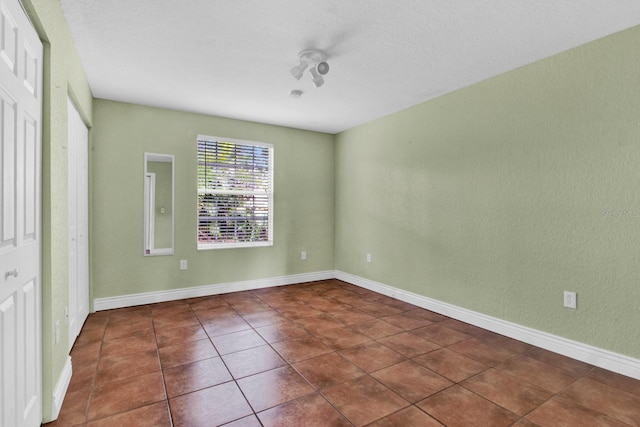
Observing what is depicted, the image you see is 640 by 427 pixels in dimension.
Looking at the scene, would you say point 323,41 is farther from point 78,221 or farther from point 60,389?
point 60,389

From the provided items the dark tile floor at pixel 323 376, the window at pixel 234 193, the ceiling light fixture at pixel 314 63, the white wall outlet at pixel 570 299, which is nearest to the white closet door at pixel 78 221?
the dark tile floor at pixel 323 376

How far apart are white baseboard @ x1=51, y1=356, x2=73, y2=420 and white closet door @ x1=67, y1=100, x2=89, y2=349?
46cm

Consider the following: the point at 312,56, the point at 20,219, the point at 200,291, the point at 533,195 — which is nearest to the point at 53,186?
the point at 20,219

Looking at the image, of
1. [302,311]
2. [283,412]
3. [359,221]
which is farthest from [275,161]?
[283,412]

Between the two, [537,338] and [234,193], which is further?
[234,193]

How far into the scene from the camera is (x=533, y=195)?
2676 millimetres

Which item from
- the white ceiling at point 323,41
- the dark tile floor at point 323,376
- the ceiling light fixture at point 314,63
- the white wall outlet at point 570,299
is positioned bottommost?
the dark tile floor at point 323,376

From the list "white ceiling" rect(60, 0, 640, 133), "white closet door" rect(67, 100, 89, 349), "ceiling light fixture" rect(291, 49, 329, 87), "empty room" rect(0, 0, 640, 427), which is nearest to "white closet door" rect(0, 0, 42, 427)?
"empty room" rect(0, 0, 640, 427)

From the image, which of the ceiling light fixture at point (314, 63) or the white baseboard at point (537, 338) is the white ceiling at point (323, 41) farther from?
the white baseboard at point (537, 338)

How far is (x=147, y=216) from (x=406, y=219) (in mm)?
3063

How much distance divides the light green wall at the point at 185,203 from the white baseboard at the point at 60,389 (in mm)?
1673

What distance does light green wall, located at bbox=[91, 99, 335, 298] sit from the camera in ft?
11.7

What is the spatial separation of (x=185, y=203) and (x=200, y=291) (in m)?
1.12

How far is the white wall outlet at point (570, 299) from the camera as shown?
2.45m
